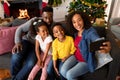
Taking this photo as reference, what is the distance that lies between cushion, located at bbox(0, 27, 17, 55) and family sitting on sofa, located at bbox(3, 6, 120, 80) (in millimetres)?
96

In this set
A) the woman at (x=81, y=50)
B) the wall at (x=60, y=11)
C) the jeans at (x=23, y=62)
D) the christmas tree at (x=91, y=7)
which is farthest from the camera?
the wall at (x=60, y=11)

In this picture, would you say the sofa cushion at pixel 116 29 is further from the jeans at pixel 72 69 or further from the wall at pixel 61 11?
the jeans at pixel 72 69

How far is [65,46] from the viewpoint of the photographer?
200 cm

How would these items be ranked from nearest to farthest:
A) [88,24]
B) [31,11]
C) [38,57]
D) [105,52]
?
1. [105,52]
2. [88,24]
3. [38,57]
4. [31,11]

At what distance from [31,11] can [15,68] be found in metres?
2.09

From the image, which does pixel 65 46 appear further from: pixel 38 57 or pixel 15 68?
pixel 15 68

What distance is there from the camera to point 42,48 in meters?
2.17

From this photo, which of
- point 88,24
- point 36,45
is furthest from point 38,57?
point 88,24

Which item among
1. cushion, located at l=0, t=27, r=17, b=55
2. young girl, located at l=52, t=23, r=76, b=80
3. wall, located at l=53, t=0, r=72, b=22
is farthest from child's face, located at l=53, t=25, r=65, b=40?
wall, located at l=53, t=0, r=72, b=22

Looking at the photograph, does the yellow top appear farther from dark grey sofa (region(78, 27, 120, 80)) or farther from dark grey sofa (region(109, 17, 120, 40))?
dark grey sofa (region(109, 17, 120, 40))

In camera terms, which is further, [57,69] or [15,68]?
[15,68]

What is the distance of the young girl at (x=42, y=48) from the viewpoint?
2033 mm

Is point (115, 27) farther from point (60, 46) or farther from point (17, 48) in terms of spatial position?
point (17, 48)

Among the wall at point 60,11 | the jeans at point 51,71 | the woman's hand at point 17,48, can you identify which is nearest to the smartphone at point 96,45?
the jeans at point 51,71
